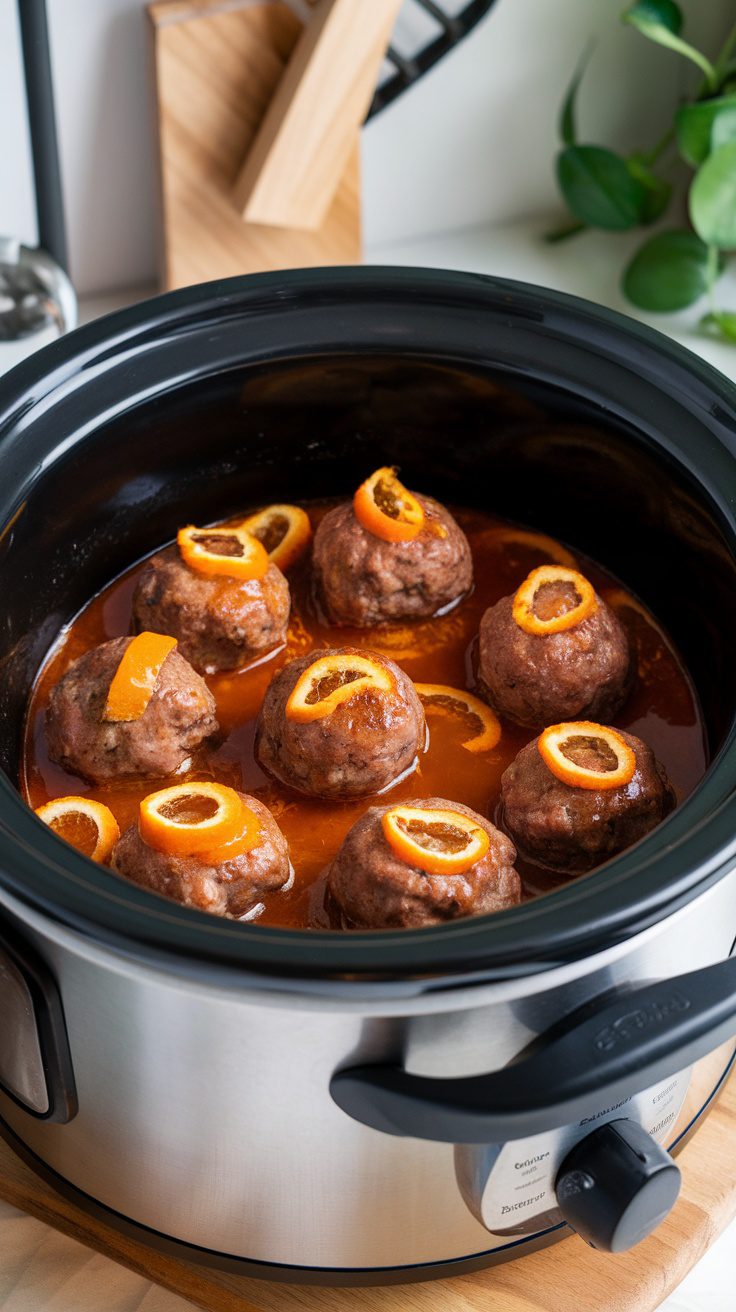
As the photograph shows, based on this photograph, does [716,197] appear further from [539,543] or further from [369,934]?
[369,934]

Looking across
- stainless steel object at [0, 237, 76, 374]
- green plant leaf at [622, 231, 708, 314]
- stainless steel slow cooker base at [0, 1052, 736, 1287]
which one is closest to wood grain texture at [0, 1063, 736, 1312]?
stainless steel slow cooker base at [0, 1052, 736, 1287]

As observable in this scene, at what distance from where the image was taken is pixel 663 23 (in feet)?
8.46

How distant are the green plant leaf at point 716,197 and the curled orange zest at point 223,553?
1147 mm

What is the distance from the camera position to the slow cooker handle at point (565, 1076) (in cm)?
119

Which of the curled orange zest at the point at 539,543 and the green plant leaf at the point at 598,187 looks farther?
the green plant leaf at the point at 598,187

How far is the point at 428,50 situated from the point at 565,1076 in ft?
6.46

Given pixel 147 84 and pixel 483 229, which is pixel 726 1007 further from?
pixel 483 229

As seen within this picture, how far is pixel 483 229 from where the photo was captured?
9.70 feet

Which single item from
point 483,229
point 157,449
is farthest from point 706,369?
point 483,229

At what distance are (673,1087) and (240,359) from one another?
1030 millimetres

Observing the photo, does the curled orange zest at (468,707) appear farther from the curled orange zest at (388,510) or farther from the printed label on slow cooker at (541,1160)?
the printed label on slow cooker at (541,1160)

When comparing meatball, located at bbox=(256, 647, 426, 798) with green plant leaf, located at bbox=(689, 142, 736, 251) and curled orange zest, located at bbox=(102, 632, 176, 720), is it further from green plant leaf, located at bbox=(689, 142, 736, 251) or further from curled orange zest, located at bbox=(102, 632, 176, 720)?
green plant leaf, located at bbox=(689, 142, 736, 251)

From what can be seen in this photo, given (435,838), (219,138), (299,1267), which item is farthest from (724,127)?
(299,1267)

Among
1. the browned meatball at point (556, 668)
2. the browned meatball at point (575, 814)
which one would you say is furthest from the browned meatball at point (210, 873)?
the browned meatball at point (556, 668)
